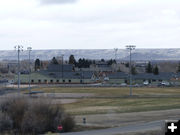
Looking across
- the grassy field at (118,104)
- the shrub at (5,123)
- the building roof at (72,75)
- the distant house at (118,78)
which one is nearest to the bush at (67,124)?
the shrub at (5,123)

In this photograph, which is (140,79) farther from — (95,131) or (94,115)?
(95,131)

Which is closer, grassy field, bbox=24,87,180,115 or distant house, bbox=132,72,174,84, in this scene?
grassy field, bbox=24,87,180,115

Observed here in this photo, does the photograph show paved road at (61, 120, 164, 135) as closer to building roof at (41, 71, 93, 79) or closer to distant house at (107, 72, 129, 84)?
building roof at (41, 71, 93, 79)

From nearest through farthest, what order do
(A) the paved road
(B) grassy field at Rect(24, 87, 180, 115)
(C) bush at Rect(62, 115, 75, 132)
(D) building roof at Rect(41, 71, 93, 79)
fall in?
(A) the paved road < (C) bush at Rect(62, 115, 75, 132) < (B) grassy field at Rect(24, 87, 180, 115) < (D) building roof at Rect(41, 71, 93, 79)

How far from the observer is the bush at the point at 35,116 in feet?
108

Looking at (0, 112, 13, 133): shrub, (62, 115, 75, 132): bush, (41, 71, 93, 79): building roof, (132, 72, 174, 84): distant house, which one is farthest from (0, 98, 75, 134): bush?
(132, 72, 174, 84): distant house

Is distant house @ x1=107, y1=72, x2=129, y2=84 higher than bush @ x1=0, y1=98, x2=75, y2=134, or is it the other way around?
bush @ x1=0, y1=98, x2=75, y2=134

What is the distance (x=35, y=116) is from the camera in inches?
1318

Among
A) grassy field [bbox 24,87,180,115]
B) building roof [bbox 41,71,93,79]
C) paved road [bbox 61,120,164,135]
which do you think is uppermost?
building roof [bbox 41,71,93,79]

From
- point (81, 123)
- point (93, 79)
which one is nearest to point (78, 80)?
point (93, 79)

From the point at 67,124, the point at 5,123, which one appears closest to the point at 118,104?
the point at 67,124

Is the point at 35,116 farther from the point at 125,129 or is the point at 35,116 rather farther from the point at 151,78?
the point at 151,78

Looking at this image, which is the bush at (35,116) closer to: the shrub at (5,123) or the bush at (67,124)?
the bush at (67,124)

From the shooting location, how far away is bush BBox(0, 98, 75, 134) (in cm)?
3300
